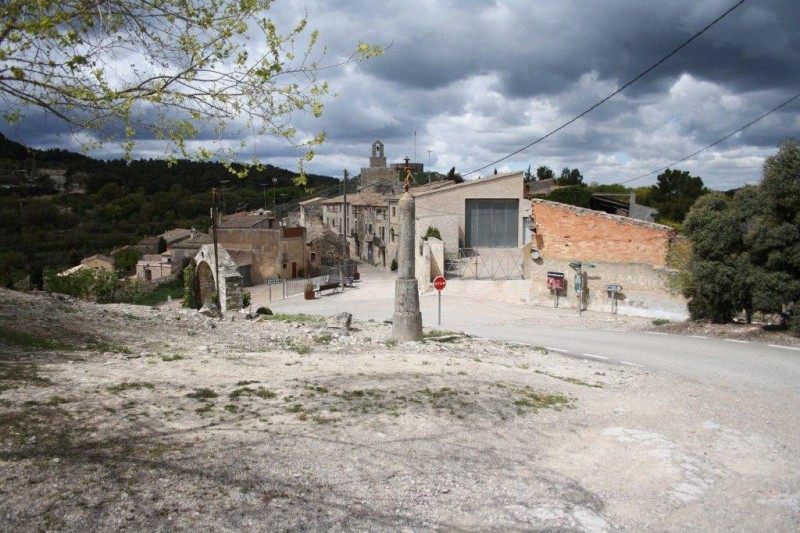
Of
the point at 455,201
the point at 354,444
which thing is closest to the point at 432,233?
the point at 455,201

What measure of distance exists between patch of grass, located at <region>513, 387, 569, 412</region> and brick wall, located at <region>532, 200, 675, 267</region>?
13972 mm

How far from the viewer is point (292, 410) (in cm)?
728

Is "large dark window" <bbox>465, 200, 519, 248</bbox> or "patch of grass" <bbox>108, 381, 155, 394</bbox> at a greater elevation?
"large dark window" <bbox>465, 200, 519, 248</bbox>

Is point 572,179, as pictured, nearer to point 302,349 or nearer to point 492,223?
point 492,223


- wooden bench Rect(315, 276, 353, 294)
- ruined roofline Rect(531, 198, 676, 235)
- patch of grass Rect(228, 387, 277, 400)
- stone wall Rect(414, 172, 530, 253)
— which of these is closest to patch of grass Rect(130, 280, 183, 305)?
wooden bench Rect(315, 276, 353, 294)

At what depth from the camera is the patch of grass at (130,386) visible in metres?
7.25

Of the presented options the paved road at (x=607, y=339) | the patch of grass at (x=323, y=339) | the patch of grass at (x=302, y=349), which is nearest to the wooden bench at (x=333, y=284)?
the paved road at (x=607, y=339)

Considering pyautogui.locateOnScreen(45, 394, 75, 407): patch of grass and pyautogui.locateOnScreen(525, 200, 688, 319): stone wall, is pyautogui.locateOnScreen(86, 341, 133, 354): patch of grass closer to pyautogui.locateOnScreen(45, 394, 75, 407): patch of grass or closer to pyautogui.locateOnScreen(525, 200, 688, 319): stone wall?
pyautogui.locateOnScreen(45, 394, 75, 407): patch of grass

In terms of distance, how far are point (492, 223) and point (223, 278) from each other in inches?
874

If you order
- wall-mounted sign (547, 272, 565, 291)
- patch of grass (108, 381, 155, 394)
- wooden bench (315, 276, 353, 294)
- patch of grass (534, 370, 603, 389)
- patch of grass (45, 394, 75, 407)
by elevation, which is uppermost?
wall-mounted sign (547, 272, 565, 291)

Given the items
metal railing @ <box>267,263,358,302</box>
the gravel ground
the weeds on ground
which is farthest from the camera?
metal railing @ <box>267,263,358,302</box>

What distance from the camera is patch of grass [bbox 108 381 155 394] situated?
7254 millimetres

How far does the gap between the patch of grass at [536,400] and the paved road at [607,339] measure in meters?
4.62

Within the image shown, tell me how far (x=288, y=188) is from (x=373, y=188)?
5071cm
